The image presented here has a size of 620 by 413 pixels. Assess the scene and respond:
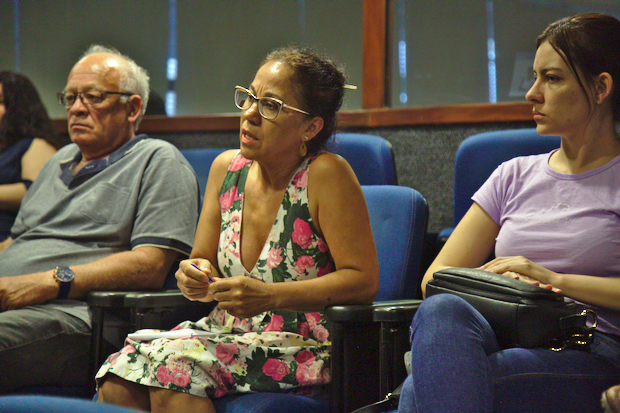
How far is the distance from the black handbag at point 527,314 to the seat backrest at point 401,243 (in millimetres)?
343

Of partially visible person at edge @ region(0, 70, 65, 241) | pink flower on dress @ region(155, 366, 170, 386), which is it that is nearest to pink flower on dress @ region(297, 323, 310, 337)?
pink flower on dress @ region(155, 366, 170, 386)

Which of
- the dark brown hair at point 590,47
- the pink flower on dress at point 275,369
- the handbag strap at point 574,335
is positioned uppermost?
the dark brown hair at point 590,47

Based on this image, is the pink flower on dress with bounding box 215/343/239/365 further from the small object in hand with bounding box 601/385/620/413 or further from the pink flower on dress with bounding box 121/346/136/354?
the small object in hand with bounding box 601/385/620/413

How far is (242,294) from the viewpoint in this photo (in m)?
1.24

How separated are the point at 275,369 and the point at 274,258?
0.25 m

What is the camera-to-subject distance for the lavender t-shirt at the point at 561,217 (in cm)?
135

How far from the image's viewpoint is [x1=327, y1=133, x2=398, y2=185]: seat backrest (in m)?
1.92

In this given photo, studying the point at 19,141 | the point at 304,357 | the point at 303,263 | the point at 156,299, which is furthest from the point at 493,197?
the point at 19,141

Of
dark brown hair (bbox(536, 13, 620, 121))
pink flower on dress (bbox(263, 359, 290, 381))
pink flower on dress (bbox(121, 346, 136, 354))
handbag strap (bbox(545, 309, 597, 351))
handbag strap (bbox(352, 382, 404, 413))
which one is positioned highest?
dark brown hair (bbox(536, 13, 620, 121))

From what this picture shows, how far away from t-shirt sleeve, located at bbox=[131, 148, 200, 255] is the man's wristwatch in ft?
0.63

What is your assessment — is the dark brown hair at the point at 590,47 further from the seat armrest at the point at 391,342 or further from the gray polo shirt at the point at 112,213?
the gray polo shirt at the point at 112,213

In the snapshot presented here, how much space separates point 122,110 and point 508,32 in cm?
143

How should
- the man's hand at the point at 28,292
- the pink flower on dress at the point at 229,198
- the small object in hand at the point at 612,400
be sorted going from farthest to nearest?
1. the man's hand at the point at 28,292
2. the pink flower on dress at the point at 229,198
3. the small object in hand at the point at 612,400

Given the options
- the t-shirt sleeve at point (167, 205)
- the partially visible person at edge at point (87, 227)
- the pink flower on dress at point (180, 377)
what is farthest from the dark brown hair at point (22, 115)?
the pink flower on dress at point (180, 377)
